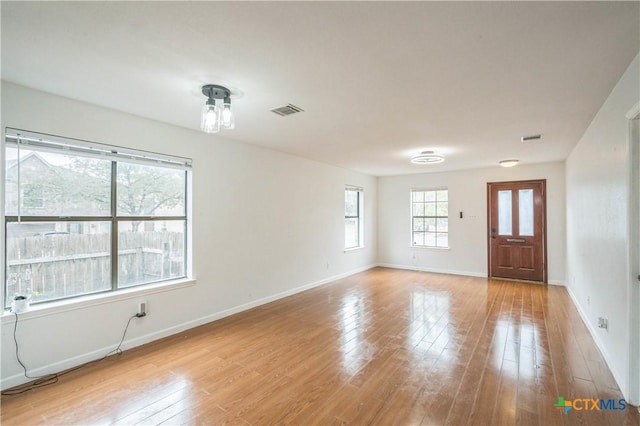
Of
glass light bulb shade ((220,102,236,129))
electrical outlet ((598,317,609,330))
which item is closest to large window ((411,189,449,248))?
electrical outlet ((598,317,609,330))

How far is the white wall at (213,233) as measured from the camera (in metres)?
2.62

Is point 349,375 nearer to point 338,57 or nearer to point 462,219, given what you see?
point 338,57

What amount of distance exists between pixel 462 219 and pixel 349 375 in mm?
5370

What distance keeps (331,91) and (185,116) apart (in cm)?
169

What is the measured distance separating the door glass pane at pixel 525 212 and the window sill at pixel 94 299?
6.35m

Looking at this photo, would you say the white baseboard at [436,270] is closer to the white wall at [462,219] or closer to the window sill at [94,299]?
the white wall at [462,219]

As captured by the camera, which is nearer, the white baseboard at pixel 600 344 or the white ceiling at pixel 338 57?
the white ceiling at pixel 338 57

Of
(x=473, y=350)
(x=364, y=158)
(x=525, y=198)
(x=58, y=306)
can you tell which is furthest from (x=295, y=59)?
(x=525, y=198)

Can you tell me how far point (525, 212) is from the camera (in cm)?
630

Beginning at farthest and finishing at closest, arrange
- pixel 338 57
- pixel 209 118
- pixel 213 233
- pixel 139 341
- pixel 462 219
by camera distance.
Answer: pixel 462 219
pixel 213 233
pixel 139 341
pixel 209 118
pixel 338 57

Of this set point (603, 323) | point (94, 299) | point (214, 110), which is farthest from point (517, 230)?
point (94, 299)

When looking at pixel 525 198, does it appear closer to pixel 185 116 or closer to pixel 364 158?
pixel 364 158

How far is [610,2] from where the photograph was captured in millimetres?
1500

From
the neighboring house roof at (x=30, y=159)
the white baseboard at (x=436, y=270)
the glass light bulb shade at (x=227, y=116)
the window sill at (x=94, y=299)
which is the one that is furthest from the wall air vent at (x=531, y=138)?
the neighboring house roof at (x=30, y=159)
